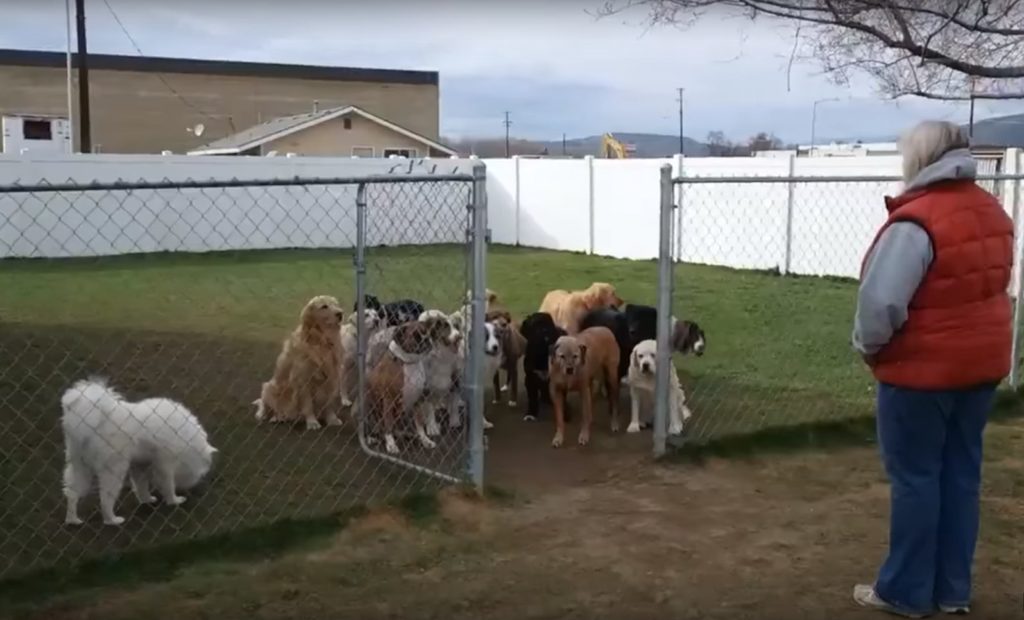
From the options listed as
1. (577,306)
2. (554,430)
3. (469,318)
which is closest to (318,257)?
(577,306)

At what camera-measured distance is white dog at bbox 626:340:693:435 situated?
6.38 metres

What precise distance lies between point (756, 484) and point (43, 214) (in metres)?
15.4

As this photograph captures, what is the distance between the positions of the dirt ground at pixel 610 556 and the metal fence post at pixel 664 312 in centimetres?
24

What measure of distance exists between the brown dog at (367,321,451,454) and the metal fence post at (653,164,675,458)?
1266 mm

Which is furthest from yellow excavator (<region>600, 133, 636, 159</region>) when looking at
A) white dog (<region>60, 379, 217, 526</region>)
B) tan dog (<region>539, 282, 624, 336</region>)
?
white dog (<region>60, 379, 217, 526</region>)

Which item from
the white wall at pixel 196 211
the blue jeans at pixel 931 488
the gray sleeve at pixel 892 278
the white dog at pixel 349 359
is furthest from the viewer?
the white wall at pixel 196 211

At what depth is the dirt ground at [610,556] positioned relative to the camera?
3.87 meters

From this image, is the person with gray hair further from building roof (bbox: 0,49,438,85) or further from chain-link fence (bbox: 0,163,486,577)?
building roof (bbox: 0,49,438,85)

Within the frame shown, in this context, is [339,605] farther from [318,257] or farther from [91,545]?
[318,257]

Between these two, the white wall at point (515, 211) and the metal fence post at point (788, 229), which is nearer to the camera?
the white wall at point (515, 211)

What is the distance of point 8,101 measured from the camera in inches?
1489

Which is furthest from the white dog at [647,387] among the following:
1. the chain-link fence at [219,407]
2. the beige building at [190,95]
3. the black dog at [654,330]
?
the beige building at [190,95]

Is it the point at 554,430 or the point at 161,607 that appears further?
the point at 554,430

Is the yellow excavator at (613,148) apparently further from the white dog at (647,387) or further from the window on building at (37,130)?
the white dog at (647,387)
